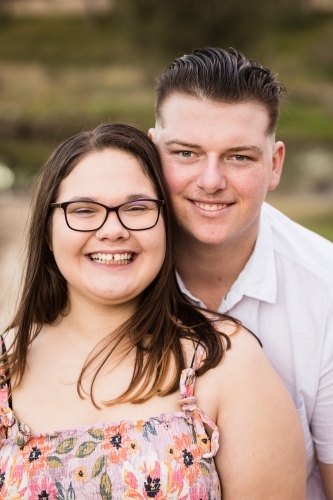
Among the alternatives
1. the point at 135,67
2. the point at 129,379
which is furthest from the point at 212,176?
the point at 135,67

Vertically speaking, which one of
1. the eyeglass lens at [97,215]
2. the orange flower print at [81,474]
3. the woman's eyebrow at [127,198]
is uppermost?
the woman's eyebrow at [127,198]

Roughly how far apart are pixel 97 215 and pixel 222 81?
32.4 inches

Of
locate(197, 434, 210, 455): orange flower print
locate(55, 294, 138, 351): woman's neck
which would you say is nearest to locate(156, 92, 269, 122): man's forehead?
locate(55, 294, 138, 351): woman's neck

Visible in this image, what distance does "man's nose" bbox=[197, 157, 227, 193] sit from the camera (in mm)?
2654

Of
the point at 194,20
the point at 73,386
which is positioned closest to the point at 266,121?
the point at 73,386

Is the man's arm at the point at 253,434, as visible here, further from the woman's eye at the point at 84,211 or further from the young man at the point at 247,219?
the woman's eye at the point at 84,211

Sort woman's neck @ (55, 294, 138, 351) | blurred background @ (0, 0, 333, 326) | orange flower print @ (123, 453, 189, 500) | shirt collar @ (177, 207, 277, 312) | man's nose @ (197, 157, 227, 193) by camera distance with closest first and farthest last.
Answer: orange flower print @ (123, 453, 189, 500)
woman's neck @ (55, 294, 138, 351)
man's nose @ (197, 157, 227, 193)
shirt collar @ (177, 207, 277, 312)
blurred background @ (0, 0, 333, 326)

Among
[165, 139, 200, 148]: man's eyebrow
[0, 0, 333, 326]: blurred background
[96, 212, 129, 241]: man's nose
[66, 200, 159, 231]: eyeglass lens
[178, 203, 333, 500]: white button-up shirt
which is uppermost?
[0, 0, 333, 326]: blurred background

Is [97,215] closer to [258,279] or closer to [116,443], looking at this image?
[116,443]

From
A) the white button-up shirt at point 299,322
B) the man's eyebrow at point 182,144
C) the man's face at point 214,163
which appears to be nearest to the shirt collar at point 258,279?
the white button-up shirt at point 299,322

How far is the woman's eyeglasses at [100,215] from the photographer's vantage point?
2.27 meters

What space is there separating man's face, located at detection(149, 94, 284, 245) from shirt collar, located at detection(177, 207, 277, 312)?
0.16 meters

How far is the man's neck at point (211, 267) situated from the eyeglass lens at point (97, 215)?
66cm

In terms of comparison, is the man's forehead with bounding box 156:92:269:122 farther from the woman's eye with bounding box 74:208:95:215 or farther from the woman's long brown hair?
the woman's eye with bounding box 74:208:95:215
